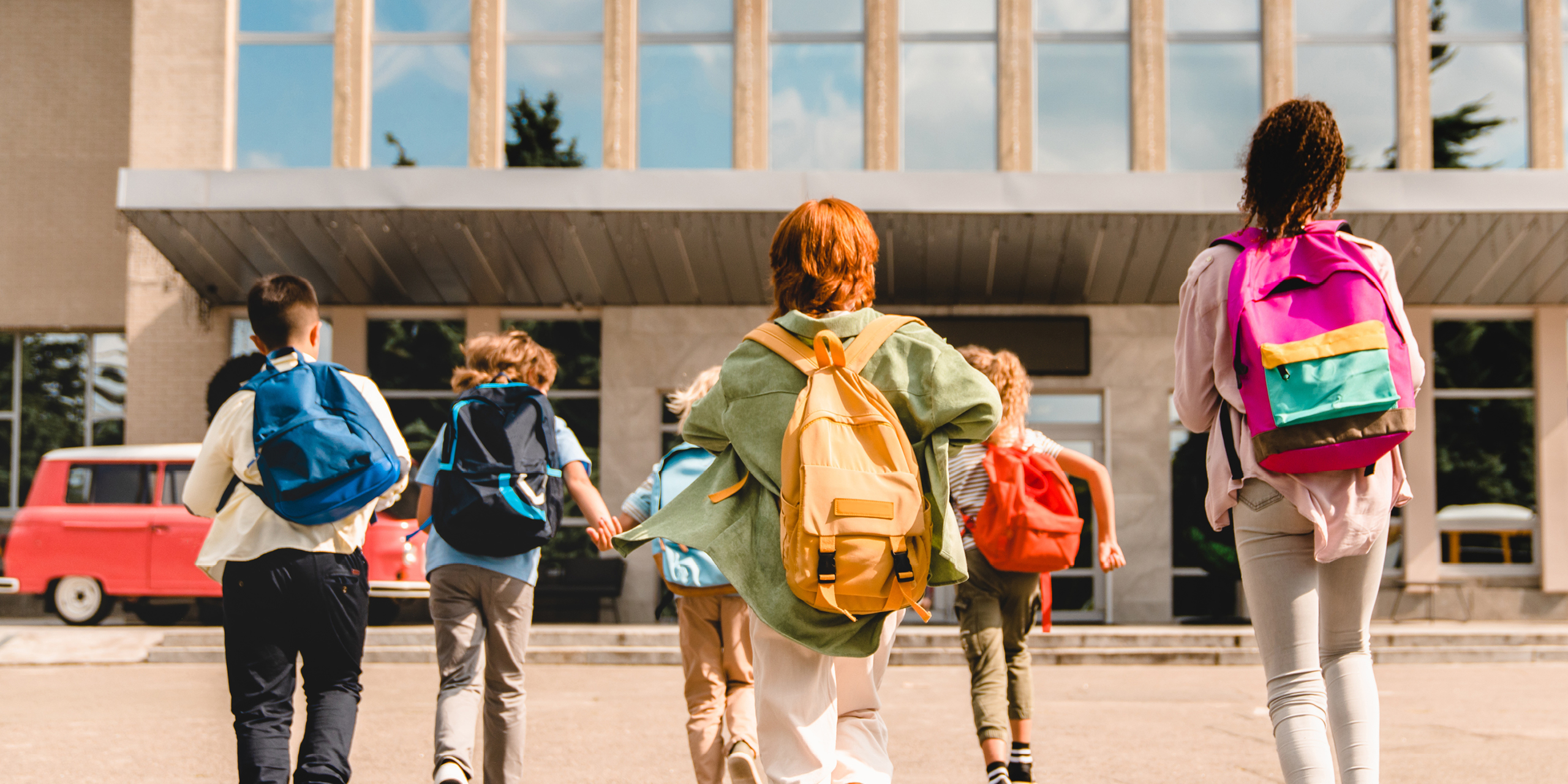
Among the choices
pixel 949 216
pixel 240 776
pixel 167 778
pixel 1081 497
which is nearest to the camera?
pixel 240 776

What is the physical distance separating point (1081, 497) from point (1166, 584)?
1448 millimetres

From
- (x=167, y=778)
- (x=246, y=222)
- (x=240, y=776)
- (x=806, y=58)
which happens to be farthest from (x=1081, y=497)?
(x=240, y=776)

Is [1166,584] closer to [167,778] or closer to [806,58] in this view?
[806,58]

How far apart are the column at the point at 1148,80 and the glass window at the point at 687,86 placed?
475cm

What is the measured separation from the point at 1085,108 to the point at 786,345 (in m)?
13.0

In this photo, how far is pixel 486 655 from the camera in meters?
4.27

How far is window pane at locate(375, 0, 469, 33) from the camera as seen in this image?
50.0 ft

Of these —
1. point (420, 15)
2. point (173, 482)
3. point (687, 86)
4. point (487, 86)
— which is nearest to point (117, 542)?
point (173, 482)

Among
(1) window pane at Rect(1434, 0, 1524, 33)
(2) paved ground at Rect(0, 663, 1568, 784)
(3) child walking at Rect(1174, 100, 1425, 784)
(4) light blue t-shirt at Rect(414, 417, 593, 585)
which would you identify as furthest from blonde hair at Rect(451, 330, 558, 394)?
(1) window pane at Rect(1434, 0, 1524, 33)

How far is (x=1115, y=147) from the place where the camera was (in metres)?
14.9

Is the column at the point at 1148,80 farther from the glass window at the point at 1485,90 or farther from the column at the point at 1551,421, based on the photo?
the column at the point at 1551,421

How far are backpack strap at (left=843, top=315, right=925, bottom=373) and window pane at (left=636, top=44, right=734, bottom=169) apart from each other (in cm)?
1236

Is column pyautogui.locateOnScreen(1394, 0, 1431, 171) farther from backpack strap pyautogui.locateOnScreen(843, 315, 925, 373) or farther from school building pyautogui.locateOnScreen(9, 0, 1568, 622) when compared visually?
backpack strap pyautogui.locateOnScreen(843, 315, 925, 373)

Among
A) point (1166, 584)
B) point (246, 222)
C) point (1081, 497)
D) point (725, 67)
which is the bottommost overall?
point (1166, 584)
